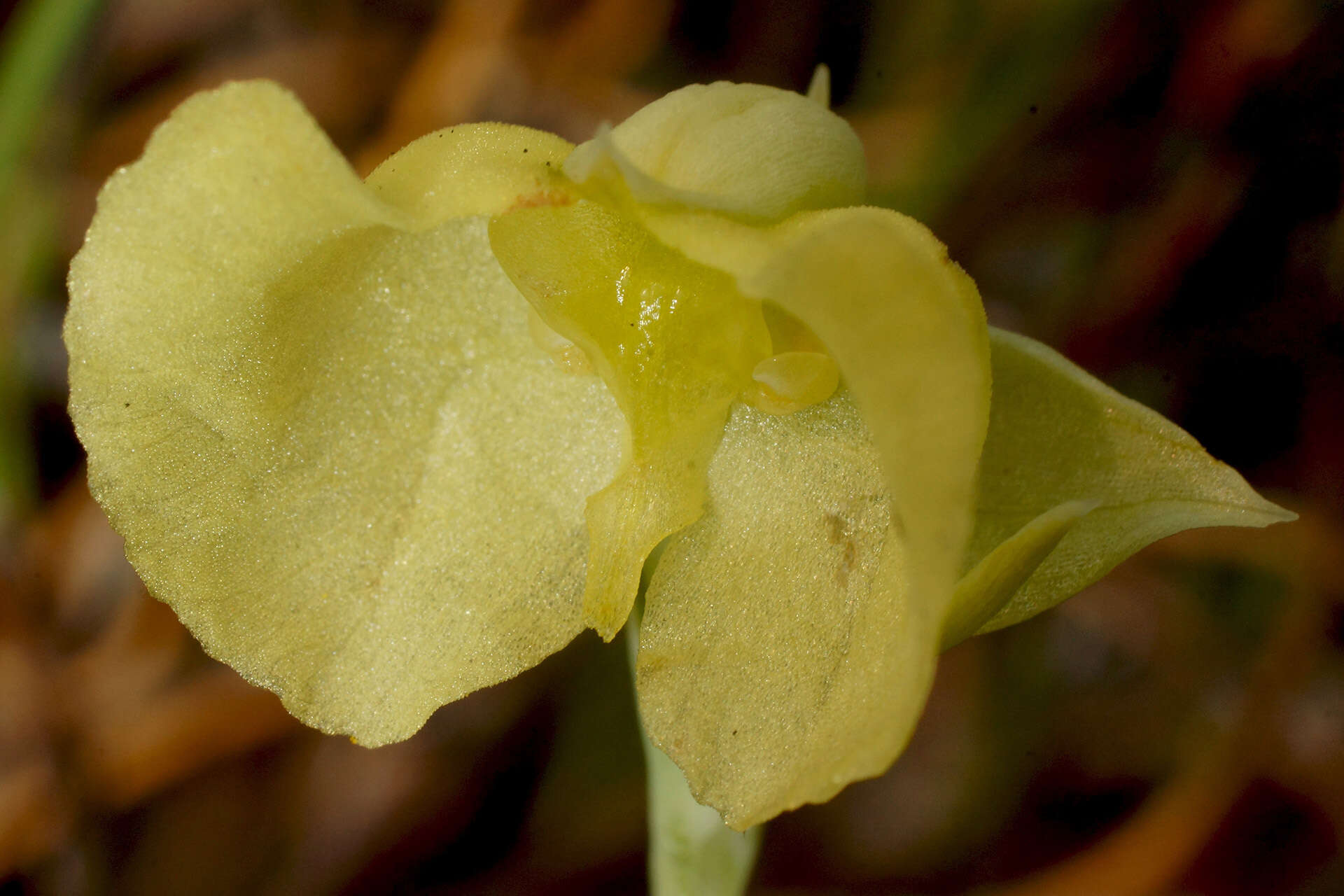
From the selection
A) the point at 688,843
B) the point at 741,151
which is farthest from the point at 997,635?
the point at 741,151

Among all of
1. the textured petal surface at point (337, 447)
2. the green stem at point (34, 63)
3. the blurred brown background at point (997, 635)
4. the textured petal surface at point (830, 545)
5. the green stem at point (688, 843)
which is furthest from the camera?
the blurred brown background at point (997, 635)

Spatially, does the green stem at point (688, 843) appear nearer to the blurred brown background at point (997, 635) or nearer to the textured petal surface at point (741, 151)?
the textured petal surface at point (741, 151)

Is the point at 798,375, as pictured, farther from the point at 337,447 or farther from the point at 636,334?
the point at 337,447

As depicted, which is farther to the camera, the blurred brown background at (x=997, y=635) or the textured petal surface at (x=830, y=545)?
the blurred brown background at (x=997, y=635)

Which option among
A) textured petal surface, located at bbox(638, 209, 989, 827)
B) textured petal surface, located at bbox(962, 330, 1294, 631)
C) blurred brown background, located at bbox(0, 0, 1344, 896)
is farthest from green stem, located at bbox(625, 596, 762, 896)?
blurred brown background, located at bbox(0, 0, 1344, 896)

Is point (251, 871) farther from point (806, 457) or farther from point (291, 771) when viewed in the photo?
point (806, 457)

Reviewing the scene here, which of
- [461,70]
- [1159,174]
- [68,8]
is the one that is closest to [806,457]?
[68,8]

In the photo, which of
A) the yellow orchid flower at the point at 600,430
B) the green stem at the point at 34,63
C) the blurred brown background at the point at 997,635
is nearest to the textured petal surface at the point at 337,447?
the yellow orchid flower at the point at 600,430

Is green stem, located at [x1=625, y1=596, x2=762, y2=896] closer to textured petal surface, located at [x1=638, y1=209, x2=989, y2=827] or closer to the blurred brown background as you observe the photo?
textured petal surface, located at [x1=638, y1=209, x2=989, y2=827]
